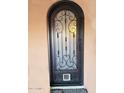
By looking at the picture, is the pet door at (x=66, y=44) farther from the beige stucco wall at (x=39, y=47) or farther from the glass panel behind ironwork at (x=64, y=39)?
the beige stucco wall at (x=39, y=47)

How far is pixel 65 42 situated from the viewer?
4066 mm

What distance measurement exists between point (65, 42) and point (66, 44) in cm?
4

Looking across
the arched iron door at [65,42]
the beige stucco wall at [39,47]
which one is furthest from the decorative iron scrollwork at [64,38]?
the beige stucco wall at [39,47]

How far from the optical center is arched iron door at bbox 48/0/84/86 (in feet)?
13.3

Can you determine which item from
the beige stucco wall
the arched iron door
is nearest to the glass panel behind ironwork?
the arched iron door

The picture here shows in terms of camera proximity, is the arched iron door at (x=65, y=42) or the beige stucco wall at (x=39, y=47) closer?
the beige stucco wall at (x=39, y=47)

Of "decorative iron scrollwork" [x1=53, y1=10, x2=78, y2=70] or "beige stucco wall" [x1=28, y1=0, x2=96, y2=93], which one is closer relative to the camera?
"beige stucco wall" [x1=28, y1=0, x2=96, y2=93]

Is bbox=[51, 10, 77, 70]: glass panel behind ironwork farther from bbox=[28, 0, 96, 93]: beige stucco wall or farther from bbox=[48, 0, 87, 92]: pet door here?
bbox=[28, 0, 96, 93]: beige stucco wall

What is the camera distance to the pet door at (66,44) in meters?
4.05

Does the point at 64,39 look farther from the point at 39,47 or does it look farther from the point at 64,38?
the point at 39,47
